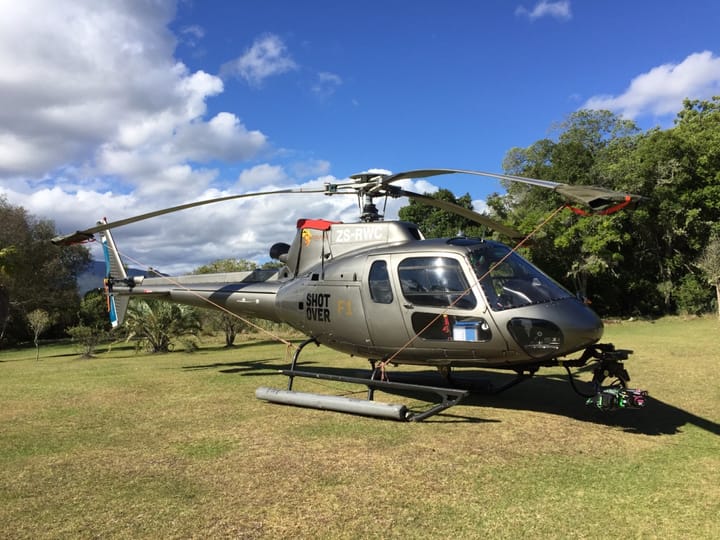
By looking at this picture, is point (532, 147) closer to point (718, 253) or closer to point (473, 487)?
point (718, 253)

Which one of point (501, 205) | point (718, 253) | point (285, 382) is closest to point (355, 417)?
point (285, 382)

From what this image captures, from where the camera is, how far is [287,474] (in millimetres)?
5285

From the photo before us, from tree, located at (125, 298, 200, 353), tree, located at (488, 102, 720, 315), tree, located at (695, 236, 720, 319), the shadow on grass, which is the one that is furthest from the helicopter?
tree, located at (695, 236, 720, 319)

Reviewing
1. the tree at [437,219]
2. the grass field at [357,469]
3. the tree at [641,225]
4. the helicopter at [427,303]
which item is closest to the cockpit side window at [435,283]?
the helicopter at [427,303]

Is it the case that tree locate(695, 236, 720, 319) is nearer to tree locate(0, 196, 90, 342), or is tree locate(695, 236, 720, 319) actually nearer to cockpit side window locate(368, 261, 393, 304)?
cockpit side window locate(368, 261, 393, 304)

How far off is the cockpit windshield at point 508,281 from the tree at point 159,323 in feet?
53.7

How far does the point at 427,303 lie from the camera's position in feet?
24.2

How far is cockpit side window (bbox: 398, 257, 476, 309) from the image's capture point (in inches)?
280

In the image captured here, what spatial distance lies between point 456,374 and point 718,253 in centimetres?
2609

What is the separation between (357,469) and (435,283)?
3.02 m

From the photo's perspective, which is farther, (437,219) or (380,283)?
(437,219)

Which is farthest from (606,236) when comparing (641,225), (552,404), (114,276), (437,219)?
(114,276)

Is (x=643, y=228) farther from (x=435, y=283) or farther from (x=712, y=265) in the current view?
(x=435, y=283)

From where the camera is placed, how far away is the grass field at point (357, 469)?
13.5 feet
